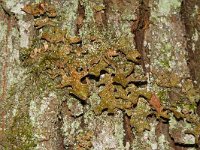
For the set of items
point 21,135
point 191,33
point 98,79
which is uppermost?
point 191,33

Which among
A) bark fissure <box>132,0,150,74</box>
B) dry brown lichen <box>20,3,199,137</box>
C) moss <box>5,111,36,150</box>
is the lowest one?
moss <box>5,111,36,150</box>

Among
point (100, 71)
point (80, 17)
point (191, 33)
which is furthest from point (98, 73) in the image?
point (191, 33)

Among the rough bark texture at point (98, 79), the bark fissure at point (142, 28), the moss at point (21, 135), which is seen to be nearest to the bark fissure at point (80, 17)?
the rough bark texture at point (98, 79)

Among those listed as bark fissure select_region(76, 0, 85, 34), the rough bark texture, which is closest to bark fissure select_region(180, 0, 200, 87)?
the rough bark texture

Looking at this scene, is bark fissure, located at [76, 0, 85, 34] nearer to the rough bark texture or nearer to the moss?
the rough bark texture

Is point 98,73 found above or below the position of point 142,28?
below

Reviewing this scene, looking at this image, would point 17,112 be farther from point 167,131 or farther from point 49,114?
point 167,131

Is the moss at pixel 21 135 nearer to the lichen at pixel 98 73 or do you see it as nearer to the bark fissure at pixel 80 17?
the lichen at pixel 98 73

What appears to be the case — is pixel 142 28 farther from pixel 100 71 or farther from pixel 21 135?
pixel 21 135
